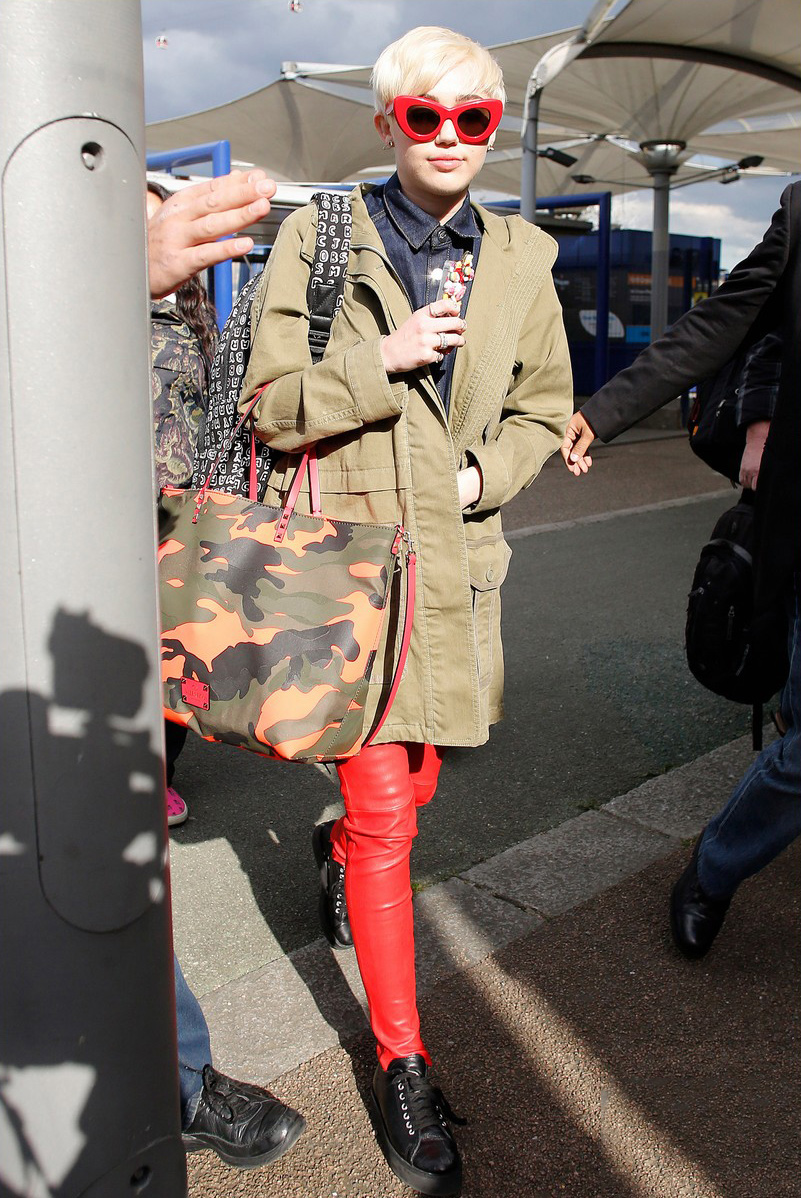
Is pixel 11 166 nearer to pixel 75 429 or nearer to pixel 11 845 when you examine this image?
pixel 75 429

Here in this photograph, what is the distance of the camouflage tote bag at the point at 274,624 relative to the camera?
2055 millimetres

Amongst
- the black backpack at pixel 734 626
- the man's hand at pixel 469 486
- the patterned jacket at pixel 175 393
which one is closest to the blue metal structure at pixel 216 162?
the patterned jacket at pixel 175 393

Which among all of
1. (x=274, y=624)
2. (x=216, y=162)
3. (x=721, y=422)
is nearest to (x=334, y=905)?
(x=274, y=624)

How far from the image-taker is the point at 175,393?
369cm

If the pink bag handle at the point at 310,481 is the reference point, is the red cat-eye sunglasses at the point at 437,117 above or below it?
above

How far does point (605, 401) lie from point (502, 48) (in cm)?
1791

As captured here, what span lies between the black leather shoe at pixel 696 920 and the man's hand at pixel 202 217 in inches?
83.3

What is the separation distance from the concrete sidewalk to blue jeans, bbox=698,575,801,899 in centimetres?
26

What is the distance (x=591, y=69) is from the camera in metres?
17.5

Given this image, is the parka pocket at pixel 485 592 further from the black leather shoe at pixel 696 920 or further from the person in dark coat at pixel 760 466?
the black leather shoe at pixel 696 920

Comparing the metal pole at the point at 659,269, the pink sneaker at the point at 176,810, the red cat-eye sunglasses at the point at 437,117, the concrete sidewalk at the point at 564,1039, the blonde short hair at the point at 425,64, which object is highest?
the metal pole at the point at 659,269

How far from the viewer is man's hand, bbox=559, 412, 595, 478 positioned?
9.68ft

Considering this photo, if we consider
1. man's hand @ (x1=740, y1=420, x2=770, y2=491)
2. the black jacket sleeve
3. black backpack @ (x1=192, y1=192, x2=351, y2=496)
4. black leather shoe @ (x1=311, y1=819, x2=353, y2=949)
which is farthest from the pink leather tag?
man's hand @ (x1=740, y1=420, x2=770, y2=491)

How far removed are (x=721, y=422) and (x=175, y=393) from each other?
168 cm
